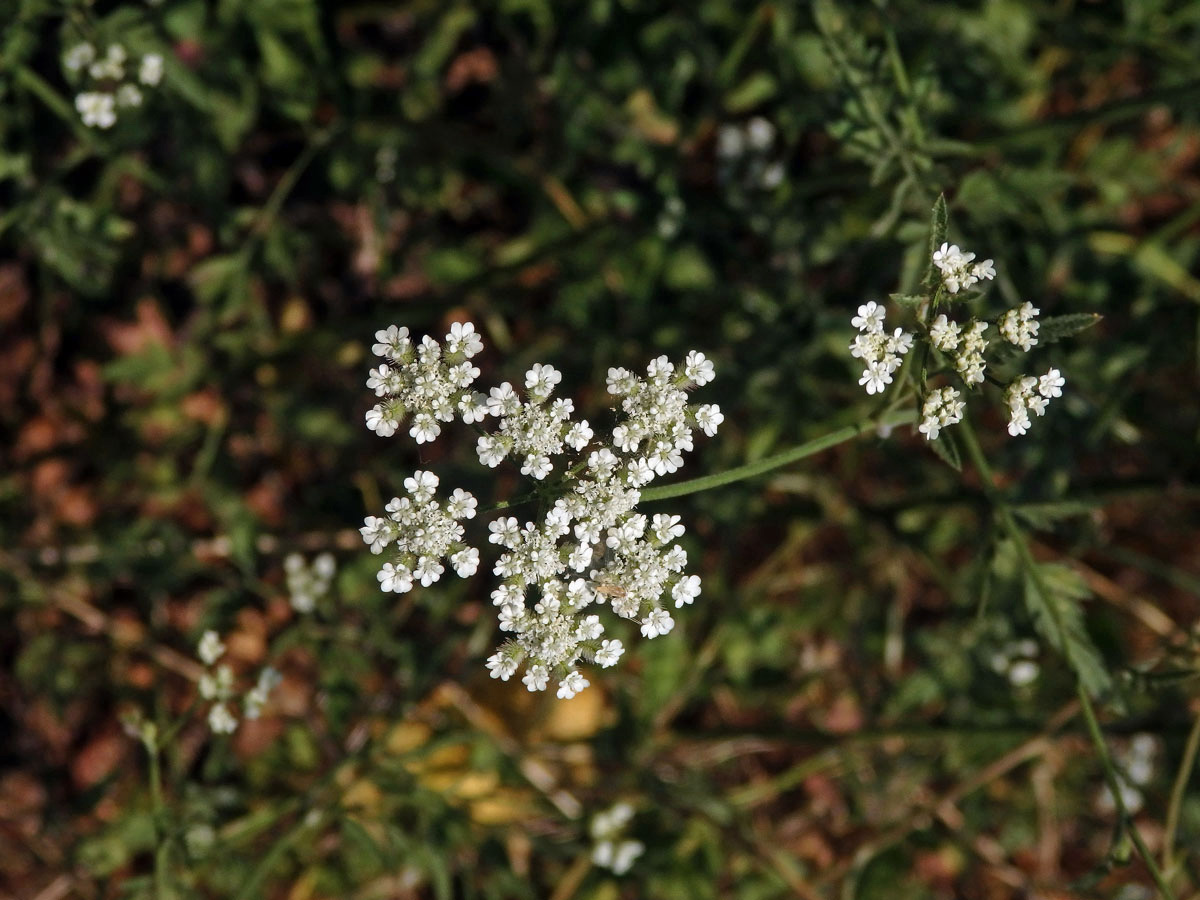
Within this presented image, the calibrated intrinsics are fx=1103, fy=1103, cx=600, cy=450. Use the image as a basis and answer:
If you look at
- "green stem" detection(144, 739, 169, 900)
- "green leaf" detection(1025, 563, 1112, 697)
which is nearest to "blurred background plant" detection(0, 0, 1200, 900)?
"green stem" detection(144, 739, 169, 900)

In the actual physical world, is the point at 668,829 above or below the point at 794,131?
below

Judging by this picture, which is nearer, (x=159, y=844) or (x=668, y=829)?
(x=159, y=844)

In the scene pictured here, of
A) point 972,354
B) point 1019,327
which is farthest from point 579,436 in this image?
point 1019,327

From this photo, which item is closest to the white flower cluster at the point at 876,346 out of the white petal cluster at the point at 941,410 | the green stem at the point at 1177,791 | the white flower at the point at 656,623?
the white petal cluster at the point at 941,410

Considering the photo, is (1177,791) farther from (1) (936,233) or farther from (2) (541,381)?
(2) (541,381)

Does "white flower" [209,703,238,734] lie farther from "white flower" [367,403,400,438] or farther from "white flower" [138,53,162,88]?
"white flower" [138,53,162,88]

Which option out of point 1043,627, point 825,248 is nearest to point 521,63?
point 825,248

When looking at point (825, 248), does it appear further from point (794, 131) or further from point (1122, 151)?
point (1122, 151)
